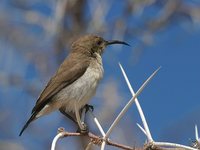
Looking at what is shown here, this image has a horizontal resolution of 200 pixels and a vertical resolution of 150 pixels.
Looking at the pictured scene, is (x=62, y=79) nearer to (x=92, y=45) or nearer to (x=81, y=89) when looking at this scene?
(x=81, y=89)

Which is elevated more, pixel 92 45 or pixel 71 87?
pixel 92 45

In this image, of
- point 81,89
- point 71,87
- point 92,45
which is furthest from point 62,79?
point 92,45

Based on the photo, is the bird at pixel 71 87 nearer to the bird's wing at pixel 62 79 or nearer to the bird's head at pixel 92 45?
the bird's wing at pixel 62 79

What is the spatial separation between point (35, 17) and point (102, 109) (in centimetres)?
140

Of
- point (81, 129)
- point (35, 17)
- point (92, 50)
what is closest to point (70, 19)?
point (35, 17)

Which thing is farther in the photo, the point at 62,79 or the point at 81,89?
the point at 62,79

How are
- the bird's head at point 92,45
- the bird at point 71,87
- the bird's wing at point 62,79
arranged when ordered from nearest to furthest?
the bird at point 71,87 → the bird's wing at point 62,79 → the bird's head at point 92,45

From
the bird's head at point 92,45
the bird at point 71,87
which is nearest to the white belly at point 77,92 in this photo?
the bird at point 71,87

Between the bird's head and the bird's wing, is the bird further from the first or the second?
the bird's head

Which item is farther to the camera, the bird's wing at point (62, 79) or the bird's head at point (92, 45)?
the bird's head at point (92, 45)

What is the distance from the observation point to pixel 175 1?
23.1ft

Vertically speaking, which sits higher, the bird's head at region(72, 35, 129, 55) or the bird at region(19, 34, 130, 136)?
the bird's head at region(72, 35, 129, 55)

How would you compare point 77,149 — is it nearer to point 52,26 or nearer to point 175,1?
point 52,26

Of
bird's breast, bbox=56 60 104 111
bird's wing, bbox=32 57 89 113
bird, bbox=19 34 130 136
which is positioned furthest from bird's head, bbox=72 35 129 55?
bird's breast, bbox=56 60 104 111
